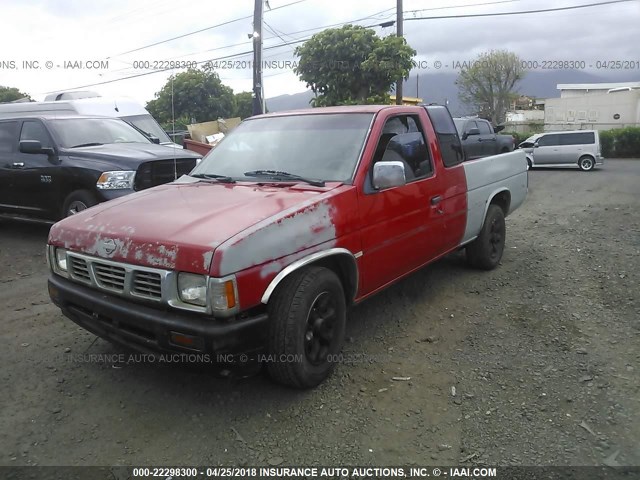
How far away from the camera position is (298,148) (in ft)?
12.5

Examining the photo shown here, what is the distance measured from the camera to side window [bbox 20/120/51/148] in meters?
6.79

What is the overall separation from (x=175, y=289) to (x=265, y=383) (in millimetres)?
994

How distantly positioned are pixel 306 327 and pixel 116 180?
163 inches

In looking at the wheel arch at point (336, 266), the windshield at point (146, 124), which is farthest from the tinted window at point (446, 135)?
the windshield at point (146, 124)

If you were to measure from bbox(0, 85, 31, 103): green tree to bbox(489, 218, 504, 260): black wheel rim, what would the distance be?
181 feet

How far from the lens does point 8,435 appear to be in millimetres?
2760

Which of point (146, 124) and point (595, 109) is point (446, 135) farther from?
point (595, 109)

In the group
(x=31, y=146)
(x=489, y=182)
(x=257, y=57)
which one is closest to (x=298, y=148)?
(x=489, y=182)

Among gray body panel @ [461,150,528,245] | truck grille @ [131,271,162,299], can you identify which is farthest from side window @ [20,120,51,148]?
gray body panel @ [461,150,528,245]

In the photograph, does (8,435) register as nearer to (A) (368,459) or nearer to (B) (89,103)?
(A) (368,459)

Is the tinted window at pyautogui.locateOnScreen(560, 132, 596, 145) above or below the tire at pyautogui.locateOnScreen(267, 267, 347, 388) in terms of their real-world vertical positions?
above

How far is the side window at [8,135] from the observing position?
7125mm

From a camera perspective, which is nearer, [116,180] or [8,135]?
[116,180]

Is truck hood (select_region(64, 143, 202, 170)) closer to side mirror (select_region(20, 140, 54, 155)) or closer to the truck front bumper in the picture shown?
side mirror (select_region(20, 140, 54, 155))
